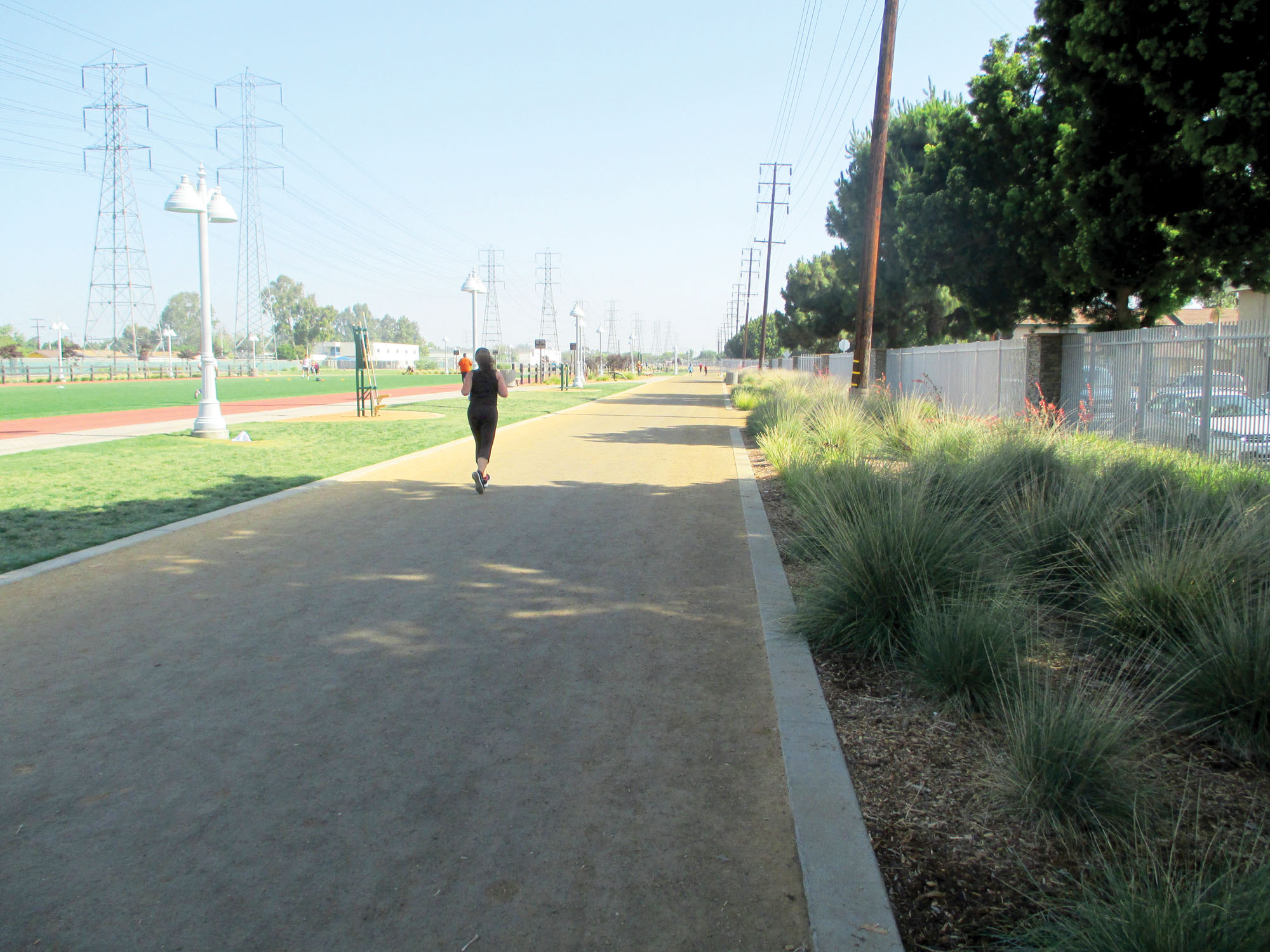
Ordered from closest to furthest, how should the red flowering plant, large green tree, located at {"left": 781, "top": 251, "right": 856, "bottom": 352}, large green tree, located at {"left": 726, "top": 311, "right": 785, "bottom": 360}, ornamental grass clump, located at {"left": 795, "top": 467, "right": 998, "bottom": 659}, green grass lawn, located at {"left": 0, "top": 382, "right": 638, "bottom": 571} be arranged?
ornamental grass clump, located at {"left": 795, "top": 467, "right": 998, "bottom": 659}, green grass lawn, located at {"left": 0, "top": 382, "right": 638, "bottom": 571}, the red flowering plant, large green tree, located at {"left": 781, "top": 251, "right": 856, "bottom": 352}, large green tree, located at {"left": 726, "top": 311, "right": 785, "bottom": 360}

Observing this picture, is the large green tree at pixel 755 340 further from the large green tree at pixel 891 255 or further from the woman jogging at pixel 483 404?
the woman jogging at pixel 483 404

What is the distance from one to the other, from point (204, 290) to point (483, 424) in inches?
351

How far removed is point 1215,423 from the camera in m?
12.2

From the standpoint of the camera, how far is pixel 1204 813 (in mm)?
3281

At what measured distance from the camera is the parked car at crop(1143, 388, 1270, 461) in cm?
1123

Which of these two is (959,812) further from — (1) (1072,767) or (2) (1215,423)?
(2) (1215,423)

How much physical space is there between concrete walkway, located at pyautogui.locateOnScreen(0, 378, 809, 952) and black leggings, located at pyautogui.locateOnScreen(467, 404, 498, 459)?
3833 millimetres

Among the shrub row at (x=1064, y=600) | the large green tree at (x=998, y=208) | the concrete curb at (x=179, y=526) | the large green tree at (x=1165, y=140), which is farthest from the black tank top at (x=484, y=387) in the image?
the large green tree at (x=998, y=208)

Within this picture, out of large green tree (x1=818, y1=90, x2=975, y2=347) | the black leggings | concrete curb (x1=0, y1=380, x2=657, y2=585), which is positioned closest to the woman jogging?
the black leggings

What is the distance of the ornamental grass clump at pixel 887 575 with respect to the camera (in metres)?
5.18

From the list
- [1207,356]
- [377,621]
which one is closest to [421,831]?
[377,621]

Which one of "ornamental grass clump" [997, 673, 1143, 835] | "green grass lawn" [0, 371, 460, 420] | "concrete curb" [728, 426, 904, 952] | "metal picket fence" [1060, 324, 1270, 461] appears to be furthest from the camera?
Result: "green grass lawn" [0, 371, 460, 420]

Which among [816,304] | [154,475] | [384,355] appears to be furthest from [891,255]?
[384,355]

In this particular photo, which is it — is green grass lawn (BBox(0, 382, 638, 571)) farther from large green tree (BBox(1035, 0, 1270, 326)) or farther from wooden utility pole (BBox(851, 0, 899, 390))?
large green tree (BBox(1035, 0, 1270, 326))
